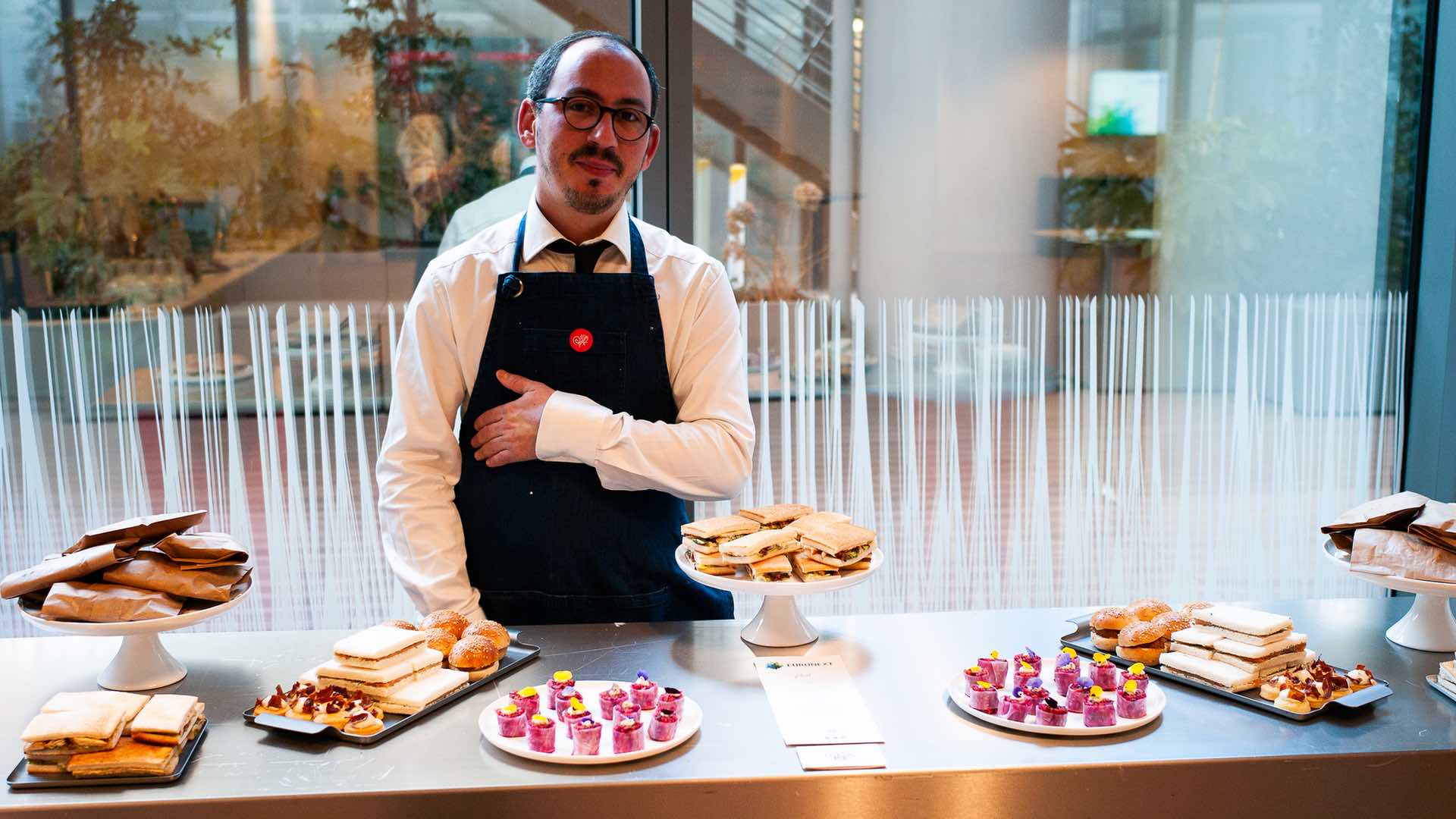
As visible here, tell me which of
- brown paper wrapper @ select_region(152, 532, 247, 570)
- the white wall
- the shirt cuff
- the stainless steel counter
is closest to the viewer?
the stainless steel counter

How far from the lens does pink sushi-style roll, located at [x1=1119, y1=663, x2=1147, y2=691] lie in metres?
1.62

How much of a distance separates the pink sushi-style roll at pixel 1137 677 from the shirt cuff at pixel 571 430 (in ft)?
3.13

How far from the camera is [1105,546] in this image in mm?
3486

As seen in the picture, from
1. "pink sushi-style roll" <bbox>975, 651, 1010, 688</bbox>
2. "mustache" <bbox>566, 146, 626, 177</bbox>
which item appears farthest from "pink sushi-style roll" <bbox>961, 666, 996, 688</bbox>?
"mustache" <bbox>566, 146, 626, 177</bbox>

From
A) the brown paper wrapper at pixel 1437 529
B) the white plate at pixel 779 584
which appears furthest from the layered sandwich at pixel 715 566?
the brown paper wrapper at pixel 1437 529

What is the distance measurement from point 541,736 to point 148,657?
2.19ft

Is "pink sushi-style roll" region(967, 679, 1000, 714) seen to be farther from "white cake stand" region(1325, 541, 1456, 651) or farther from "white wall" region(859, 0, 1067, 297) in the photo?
"white wall" region(859, 0, 1067, 297)

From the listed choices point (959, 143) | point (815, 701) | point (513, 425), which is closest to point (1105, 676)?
point (815, 701)

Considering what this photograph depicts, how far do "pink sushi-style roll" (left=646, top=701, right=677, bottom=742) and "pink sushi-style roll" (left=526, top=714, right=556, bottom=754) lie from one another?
119 mm

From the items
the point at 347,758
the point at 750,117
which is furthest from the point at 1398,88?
the point at 347,758

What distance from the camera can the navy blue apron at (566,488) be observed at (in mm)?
2305

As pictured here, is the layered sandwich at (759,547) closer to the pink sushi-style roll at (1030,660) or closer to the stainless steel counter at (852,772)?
the stainless steel counter at (852,772)

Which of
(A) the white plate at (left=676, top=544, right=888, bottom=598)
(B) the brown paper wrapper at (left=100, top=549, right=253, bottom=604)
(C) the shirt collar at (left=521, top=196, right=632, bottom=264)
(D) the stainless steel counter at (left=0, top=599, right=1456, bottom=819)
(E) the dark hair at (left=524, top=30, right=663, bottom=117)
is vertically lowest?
(D) the stainless steel counter at (left=0, top=599, right=1456, bottom=819)

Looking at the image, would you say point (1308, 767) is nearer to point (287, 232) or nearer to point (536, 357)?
point (536, 357)
